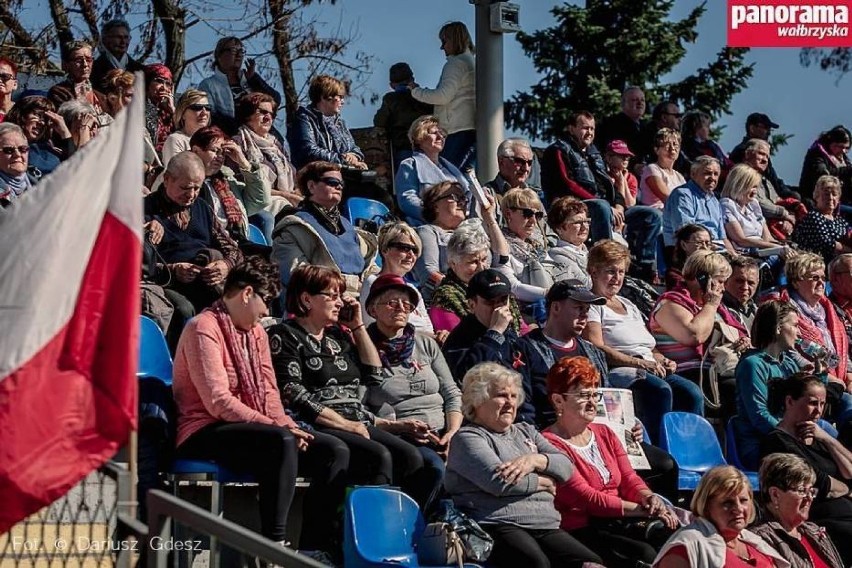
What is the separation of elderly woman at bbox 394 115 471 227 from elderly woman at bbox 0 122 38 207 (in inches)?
112

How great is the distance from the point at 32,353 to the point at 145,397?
115 inches

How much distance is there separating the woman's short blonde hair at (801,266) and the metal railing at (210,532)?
680cm

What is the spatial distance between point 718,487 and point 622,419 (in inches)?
38.1

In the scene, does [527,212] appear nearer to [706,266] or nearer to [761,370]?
[706,266]

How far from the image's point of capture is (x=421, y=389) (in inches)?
319

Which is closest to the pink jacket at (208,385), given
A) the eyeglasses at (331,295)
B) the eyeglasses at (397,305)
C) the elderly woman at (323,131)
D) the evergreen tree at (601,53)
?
the eyeglasses at (331,295)

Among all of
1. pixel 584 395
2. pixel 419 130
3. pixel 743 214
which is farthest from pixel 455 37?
pixel 584 395

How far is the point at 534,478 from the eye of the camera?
7418 mm

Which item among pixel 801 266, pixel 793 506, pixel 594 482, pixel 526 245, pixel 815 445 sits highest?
pixel 526 245

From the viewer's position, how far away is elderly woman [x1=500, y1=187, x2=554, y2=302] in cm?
1016

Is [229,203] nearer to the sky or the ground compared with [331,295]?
nearer to the sky

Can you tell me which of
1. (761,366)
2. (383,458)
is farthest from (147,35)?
(383,458)

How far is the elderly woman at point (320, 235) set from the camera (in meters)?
9.25

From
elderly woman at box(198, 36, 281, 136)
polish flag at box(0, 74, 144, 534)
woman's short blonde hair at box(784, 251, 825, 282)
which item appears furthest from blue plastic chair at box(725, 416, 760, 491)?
polish flag at box(0, 74, 144, 534)
